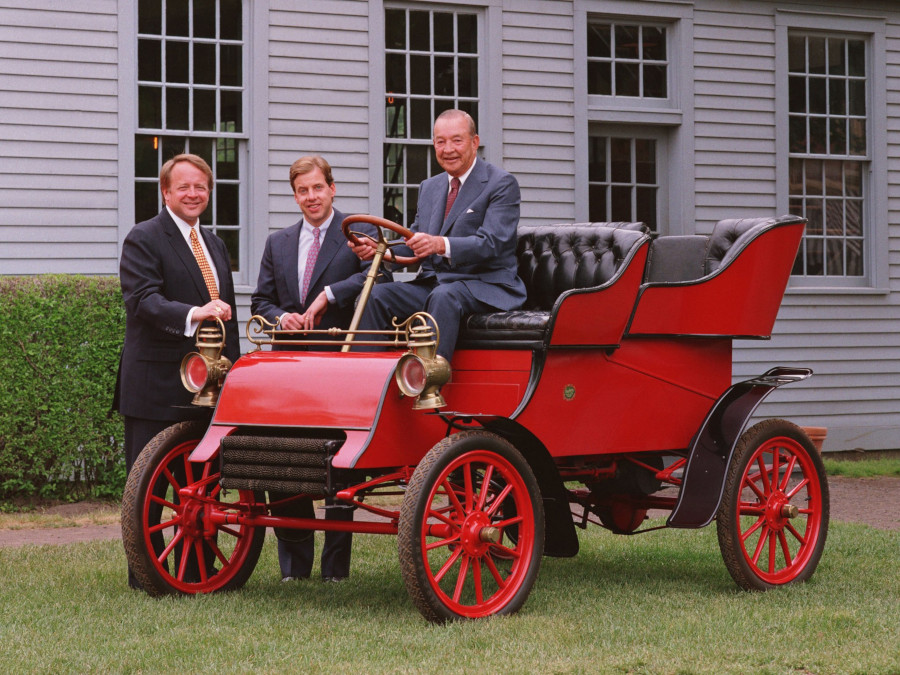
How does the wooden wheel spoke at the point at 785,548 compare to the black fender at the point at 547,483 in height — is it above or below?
below

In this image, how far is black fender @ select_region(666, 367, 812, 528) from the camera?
5547 millimetres

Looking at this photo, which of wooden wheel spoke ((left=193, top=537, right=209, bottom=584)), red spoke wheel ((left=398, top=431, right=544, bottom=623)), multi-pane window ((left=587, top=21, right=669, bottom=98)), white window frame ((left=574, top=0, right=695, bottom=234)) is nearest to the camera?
red spoke wheel ((left=398, top=431, right=544, bottom=623))

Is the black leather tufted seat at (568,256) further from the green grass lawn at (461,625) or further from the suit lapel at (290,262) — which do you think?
the green grass lawn at (461,625)

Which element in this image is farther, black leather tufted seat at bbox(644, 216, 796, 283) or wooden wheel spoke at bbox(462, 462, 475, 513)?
black leather tufted seat at bbox(644, 216, 796, 283)

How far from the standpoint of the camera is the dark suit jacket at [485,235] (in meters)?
5.52

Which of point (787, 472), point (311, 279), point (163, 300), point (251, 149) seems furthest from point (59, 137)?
point (787, 472)

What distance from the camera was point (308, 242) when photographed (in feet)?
20.0

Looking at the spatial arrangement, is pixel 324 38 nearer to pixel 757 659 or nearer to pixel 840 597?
pixel 840 597

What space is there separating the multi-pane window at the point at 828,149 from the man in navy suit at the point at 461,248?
22.3ft

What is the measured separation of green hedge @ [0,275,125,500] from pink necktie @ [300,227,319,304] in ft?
9.73

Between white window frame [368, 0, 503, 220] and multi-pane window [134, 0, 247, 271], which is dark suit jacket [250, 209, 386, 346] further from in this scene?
white window frame [368, 0, 503, 220]

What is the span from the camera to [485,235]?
5.55 meters

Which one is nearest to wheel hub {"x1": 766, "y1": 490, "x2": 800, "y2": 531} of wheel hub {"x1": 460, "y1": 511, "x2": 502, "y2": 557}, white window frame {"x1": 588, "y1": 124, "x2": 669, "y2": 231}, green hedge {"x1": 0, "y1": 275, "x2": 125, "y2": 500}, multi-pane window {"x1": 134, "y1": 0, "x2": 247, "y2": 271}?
wheel hub {"x1": 460, "y1": 511, "x2": 502, "y2": 557}

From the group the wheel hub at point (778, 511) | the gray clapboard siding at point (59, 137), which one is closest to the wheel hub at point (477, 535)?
the wheel hub at point (778, 511)
